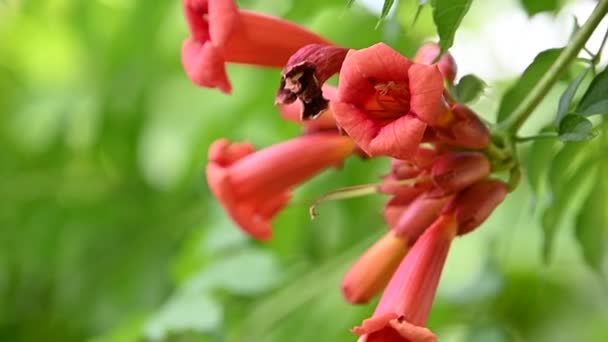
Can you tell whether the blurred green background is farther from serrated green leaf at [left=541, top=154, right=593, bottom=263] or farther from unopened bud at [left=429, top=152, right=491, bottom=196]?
unopened bud at [left=429, top=152, right=491, bottom=196]

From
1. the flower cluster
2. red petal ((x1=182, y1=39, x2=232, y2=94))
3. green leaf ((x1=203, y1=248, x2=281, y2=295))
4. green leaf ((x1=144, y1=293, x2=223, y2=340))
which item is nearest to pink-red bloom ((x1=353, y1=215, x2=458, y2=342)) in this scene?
the flower cluster

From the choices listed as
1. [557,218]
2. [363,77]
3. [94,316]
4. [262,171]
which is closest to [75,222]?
[94,316]

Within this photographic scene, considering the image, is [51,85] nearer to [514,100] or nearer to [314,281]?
[314,281]

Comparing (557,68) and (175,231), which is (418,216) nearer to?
(557,68)

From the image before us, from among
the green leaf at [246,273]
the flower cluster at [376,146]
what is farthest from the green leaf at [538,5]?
the green leaf at [246,273]

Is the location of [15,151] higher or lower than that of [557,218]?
lower

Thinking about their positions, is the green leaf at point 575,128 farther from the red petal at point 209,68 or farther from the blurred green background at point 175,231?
the blurred green background at point 175,231
